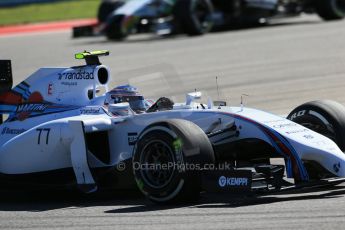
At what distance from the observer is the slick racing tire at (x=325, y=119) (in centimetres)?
809

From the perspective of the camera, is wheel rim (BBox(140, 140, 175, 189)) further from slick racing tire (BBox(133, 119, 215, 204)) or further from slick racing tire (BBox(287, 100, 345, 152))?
slick racing tire (BBox(287, 100, 345, 152))

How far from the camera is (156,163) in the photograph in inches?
291

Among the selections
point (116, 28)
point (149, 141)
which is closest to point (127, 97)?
point (149, 141)

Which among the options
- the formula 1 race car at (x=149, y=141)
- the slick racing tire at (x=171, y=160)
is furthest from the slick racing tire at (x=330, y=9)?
the slick racing tire at (x=171, y=160)

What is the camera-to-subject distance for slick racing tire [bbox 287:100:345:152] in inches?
319

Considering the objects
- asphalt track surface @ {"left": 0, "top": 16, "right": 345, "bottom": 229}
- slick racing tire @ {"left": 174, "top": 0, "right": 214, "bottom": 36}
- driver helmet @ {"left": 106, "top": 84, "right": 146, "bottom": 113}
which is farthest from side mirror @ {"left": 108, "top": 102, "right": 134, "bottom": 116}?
slick racing tire @ {"left": 174, "top": 0, "right": 214, "bottom": 36}

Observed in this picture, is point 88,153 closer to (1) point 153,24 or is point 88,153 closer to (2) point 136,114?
(2) point 136,114

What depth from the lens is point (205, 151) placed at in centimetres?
721

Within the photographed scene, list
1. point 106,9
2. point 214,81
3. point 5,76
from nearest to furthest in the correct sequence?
point 5,76 → point 214,81 → point 106,9

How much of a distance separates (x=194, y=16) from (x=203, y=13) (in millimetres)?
516

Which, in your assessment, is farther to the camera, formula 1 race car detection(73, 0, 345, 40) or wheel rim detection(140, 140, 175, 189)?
formula 1 race car detection(73, 0, 345, 40)

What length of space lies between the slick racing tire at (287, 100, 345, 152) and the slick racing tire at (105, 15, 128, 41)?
1577cm

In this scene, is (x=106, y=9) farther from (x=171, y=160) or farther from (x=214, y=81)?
(x=171, y=160)

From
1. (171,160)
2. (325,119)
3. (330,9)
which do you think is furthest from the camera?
(330,9)
